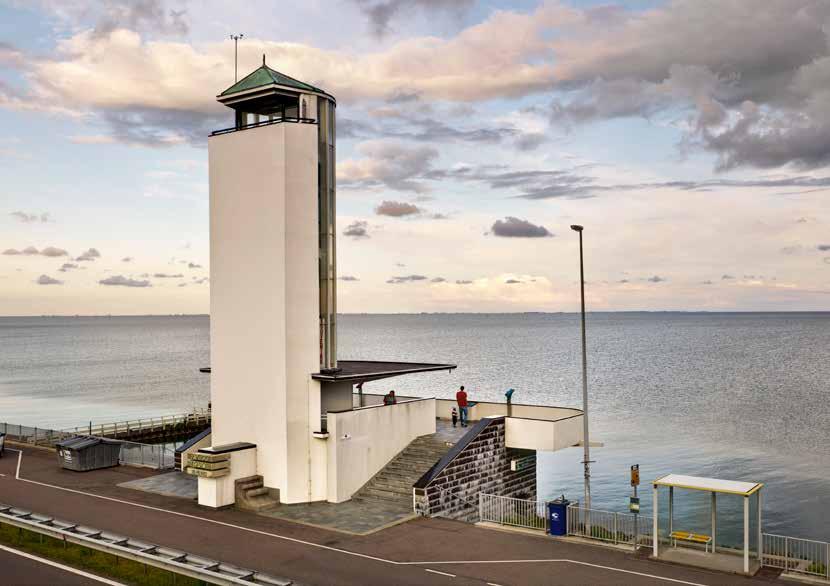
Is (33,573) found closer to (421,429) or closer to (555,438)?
(421,429)

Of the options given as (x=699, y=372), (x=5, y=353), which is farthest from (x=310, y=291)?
(x=5, y=353)

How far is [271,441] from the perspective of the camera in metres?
27.3

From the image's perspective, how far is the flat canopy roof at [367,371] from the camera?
27031mm

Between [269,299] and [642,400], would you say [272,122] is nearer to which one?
[269,299]

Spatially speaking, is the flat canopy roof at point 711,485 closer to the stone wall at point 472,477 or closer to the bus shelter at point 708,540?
the bus shelter at point 708,540

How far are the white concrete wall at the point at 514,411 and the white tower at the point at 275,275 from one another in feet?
31.3

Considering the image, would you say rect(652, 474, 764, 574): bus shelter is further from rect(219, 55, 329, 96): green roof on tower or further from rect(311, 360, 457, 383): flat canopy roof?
rect(219, 55, 329, 96): green roof on tower

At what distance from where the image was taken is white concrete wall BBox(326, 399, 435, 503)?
2703 cm

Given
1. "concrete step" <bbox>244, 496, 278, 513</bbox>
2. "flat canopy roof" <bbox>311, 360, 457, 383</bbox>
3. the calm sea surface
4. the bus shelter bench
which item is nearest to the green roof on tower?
"flat canopy roof" <bbox>311, 360, 457, 383</bbox>

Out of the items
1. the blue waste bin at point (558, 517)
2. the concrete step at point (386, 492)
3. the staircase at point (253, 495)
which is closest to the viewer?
the blue waste bin at point (558, 517)

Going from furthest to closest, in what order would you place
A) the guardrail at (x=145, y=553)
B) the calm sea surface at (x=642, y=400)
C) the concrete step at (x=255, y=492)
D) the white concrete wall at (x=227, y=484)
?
the calm sea surface at (x=642, y=400), the concrete step at (x=255, y=492), the white concrete wall at (x=227, y=484), the guardrail at (x=145, y=553)

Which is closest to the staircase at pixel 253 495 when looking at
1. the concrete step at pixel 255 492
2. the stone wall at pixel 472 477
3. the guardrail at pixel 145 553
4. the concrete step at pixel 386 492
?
the concrete step at pixel 255 492

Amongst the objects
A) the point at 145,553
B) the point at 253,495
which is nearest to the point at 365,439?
the point at 253,495

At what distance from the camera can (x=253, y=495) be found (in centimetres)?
2677
